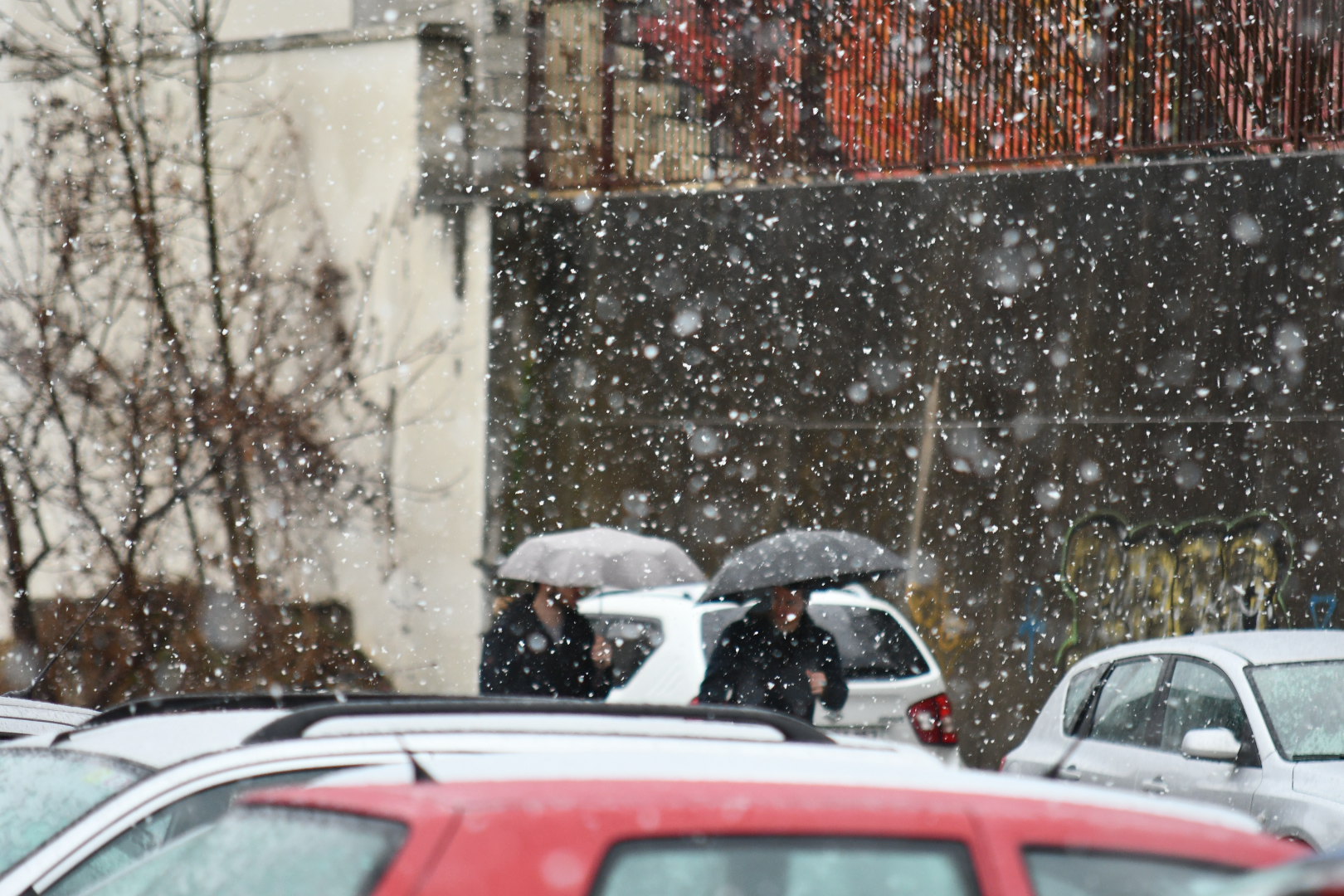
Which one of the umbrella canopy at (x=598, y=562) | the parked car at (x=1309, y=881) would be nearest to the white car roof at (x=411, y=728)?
the parked car at (x=1309, y=881)

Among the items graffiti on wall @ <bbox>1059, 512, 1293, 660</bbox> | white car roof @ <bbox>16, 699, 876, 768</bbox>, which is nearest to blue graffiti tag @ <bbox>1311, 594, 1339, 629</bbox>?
graffiti on wall @ <bbox>1059, 512, 1293, 660</bbox>

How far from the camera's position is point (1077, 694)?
8.93 meters

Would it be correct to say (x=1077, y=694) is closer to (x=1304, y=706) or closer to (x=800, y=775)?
(x=1304, y=706)

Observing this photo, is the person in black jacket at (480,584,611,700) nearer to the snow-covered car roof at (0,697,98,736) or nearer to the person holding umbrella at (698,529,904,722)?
the person holding umbrella at (698,529,904,722)

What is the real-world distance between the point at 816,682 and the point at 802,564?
0.55m

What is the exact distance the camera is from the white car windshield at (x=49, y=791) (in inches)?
151

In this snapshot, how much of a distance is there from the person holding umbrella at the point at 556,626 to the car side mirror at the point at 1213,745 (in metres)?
2.53

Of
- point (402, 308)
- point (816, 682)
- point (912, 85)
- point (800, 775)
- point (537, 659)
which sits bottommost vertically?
point (816, 682)

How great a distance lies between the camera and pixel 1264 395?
11320 millimetres

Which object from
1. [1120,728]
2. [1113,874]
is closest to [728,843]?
[1113,874]

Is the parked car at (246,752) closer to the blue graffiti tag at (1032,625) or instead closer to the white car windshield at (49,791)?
the white car windshield at (49,791)

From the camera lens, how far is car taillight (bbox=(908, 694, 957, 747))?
28.3ft

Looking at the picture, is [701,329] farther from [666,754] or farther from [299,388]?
[666,754]

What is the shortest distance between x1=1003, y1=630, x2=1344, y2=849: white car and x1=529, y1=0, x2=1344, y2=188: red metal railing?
16.4 feet
